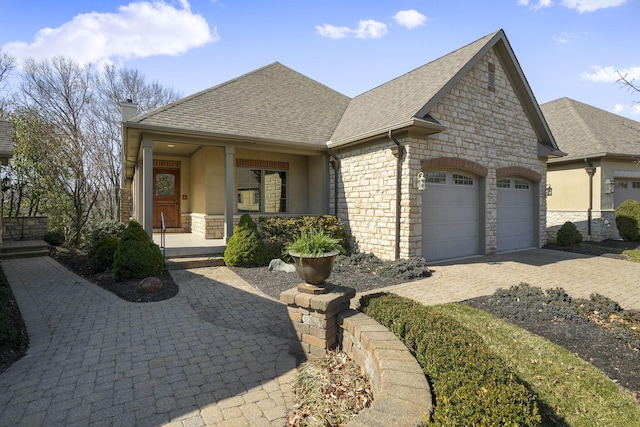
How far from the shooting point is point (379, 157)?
30.1 ft

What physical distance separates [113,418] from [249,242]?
6.06 meters

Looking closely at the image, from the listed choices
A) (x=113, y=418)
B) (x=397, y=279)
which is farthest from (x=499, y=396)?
(x=397, y=279)

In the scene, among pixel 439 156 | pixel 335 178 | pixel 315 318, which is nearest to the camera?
pixel 315 318

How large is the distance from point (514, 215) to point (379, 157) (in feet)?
18.7

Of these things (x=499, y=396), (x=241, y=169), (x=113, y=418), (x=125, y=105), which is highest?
(x=125, y=105)

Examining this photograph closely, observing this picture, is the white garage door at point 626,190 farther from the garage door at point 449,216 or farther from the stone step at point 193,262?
the stone step at point 193,262

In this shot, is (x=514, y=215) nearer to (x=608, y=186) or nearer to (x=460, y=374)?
(x=608, y=186)

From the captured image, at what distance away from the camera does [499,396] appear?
2.07 m

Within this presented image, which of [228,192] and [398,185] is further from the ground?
[398,185]

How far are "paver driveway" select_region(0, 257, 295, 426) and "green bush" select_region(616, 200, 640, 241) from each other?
49.3 ft

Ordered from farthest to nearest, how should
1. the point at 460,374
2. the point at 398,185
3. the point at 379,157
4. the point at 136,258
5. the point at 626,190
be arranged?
the point at 626,190 → the point at 379,157 → the point at 398,185 → the point at 136,258 → the point at 460,374

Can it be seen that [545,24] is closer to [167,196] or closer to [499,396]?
[499,396]

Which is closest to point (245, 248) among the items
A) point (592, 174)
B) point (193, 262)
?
point (193, 262)

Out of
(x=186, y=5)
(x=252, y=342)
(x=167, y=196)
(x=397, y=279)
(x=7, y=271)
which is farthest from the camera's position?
(x=167, y=196)
